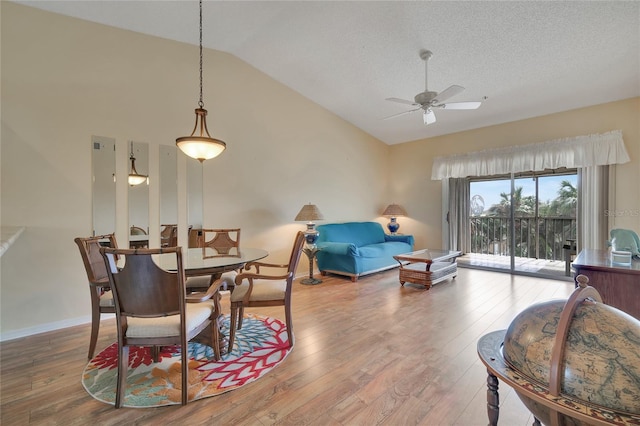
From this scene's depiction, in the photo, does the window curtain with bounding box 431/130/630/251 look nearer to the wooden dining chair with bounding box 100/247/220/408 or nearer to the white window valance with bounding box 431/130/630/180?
the white window valance with bounding box 431/130/630/180

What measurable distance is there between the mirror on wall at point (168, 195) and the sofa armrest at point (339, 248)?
7.37ft

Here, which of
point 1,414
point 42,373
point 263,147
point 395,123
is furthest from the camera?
point 395,123

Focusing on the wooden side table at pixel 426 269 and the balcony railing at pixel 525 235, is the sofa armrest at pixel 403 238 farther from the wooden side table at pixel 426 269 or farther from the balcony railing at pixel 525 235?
the balcony railing at pixel 525 235

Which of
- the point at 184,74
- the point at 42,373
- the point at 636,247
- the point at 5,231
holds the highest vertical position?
the point at 184,74

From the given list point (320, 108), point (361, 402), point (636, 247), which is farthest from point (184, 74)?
point (636, 247)

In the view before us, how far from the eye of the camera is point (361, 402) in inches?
67.3

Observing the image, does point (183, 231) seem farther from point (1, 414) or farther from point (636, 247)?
point (636, 247)

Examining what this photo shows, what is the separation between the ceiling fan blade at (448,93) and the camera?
2906mm

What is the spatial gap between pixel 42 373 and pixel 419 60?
494 centimetres

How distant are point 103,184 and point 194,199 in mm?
966

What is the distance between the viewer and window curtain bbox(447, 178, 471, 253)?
5.74m

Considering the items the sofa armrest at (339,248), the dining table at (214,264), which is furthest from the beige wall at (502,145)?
the dining table at (214,264)

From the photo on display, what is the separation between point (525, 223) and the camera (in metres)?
5.34

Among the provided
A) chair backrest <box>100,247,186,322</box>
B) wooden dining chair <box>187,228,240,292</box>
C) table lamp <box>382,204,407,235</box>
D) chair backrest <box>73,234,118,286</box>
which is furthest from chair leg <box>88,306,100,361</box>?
table lamp <box>382,204,407,235</box>
